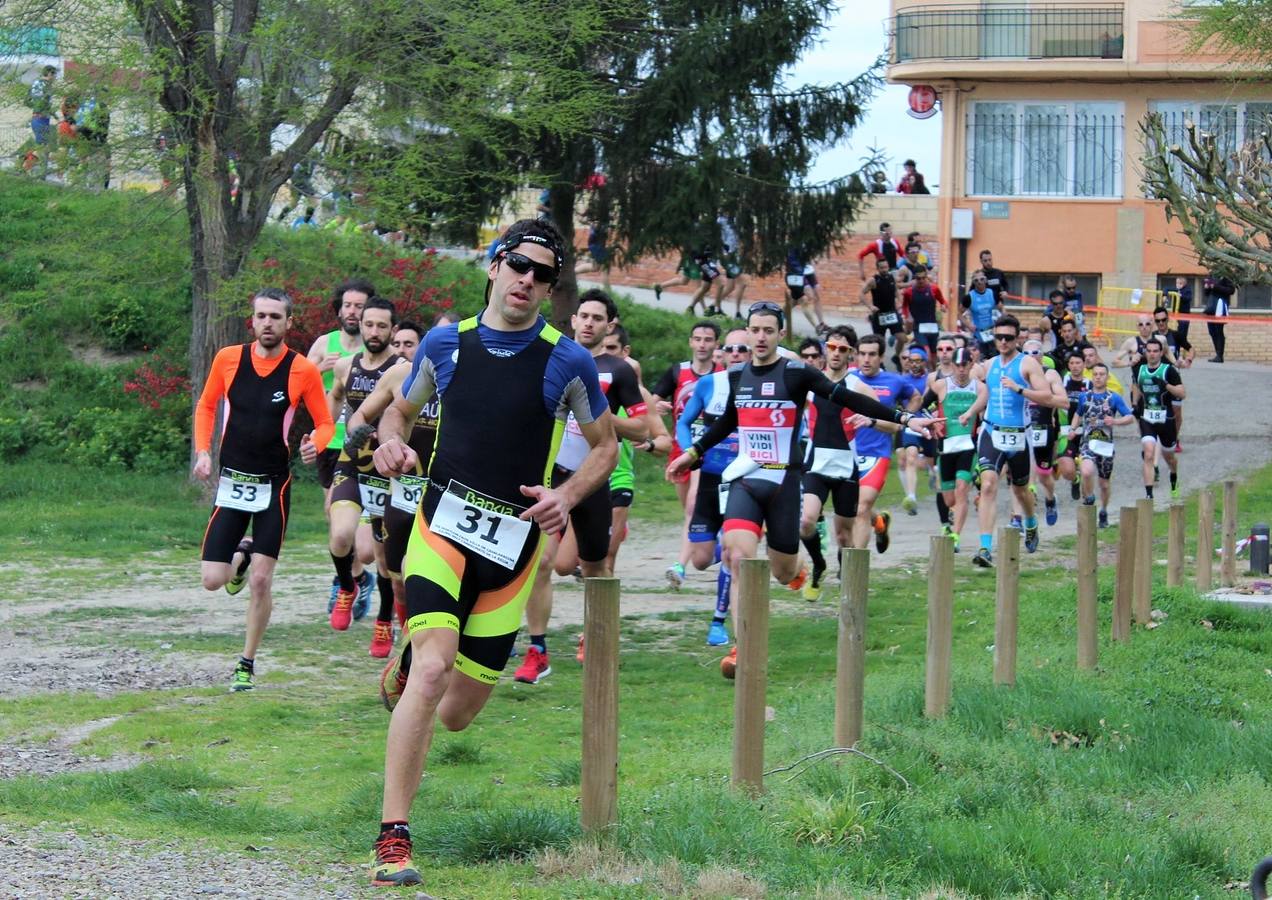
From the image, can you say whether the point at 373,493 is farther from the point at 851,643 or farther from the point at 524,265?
the point at 524,265

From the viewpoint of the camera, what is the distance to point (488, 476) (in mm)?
6520

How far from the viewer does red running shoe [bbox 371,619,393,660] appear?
1168 centimetres

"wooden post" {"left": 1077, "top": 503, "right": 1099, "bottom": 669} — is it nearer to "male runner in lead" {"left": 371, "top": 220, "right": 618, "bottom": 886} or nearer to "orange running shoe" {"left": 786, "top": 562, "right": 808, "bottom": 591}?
"orange running shoe" {"left": 786, "top": 562, "right": 808, "bottom": 591}

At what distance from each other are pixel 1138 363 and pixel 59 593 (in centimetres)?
1397

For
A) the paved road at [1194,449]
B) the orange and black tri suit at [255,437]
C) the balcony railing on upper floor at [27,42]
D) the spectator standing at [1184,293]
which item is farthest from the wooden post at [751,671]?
the spectator standing at [1184,293]

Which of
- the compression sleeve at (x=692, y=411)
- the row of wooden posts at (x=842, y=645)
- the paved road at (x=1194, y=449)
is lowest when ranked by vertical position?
the paved road at (x=1194, y=449)

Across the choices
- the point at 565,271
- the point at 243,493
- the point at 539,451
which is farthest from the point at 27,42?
the point at 539,451

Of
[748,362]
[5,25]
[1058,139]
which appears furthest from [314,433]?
[1058,139]

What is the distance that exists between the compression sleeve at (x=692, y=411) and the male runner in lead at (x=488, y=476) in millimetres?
5800

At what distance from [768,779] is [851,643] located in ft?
2.34

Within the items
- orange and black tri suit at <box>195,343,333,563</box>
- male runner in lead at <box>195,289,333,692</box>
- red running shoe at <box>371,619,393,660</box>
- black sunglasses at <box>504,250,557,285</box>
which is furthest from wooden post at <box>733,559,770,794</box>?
red running shoe at <box>371,619,393,660</box>

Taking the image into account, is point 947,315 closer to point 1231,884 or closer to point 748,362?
point 748,362

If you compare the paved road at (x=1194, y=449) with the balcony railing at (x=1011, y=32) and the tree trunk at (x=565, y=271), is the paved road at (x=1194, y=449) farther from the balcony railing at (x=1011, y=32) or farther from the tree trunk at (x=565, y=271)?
the balcony railing at (x=1011, y=32)

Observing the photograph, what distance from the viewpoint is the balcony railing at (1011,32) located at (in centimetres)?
4112
